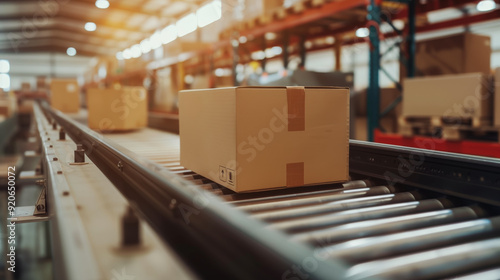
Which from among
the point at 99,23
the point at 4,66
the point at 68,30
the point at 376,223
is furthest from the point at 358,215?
the point at 4,66

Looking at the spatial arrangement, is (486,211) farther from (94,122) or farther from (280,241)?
(94,122)

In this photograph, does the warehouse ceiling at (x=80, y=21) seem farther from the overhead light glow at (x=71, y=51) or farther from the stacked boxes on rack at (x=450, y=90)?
the stacked boxes on rack at (x=450, y=90)

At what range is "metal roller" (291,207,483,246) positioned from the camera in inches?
54.9

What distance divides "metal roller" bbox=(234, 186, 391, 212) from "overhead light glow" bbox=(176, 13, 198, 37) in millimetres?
13210

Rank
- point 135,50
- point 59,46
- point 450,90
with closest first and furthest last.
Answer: point 450,90 < point 135,50 < point 59,46

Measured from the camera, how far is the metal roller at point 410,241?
128 cm

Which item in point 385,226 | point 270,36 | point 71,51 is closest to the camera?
point 385,226

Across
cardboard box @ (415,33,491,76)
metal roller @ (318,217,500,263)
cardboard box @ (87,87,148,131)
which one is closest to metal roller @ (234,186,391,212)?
metal roller @ (318,217,500,263)

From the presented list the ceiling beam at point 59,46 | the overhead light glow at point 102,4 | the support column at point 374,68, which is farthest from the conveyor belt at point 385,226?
the ceiling beam at point 59,46

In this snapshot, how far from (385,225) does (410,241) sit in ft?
0.50

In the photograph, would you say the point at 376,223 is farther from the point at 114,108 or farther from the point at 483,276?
the point at 114,108

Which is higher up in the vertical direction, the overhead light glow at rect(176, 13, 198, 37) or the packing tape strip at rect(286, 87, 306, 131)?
the overhead light glow at rect(176, 13, 198, 37)

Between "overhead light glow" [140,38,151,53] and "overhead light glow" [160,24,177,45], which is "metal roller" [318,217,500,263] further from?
"overhead light glow" [140,38,151,53]

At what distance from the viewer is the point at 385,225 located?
59.2 inches
